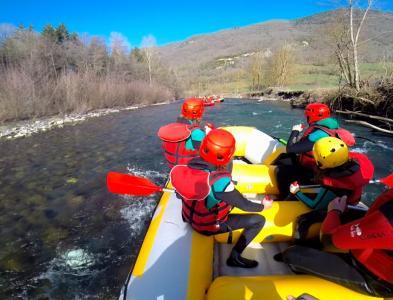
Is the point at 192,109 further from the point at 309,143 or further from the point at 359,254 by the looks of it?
the point at 359,254

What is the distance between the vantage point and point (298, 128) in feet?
13.4

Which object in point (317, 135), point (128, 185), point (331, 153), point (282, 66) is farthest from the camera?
point (282, 66)

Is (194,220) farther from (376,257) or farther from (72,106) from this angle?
(72,106)

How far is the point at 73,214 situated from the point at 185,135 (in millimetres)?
2701

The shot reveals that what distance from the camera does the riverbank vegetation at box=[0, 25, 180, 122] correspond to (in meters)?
16.6

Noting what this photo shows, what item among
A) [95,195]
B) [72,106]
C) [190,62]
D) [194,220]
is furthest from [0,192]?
[190,62]

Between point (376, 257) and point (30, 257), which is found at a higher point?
point (376, 257)

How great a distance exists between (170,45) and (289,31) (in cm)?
6029

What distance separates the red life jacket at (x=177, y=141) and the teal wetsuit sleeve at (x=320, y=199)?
146 cm

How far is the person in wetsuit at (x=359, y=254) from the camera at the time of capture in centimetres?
155

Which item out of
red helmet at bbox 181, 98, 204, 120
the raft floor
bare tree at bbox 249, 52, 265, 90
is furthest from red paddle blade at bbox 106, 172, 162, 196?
bare tree at bbox 249, 52, 265, 90

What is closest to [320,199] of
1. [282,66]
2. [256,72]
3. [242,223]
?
[242,223]

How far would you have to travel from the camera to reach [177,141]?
3840 millimetres

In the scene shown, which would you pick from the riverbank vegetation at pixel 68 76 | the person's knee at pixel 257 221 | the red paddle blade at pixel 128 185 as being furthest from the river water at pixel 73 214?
the riverbank vegetation at pixel 68 76
